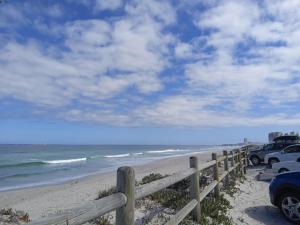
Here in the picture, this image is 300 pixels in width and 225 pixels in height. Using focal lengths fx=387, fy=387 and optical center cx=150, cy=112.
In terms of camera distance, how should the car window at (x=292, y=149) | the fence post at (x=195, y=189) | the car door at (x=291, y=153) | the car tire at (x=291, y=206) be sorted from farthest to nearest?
1. the car window at (x=292, y=149)
2. the car door at (x=291, y=153)
3. the car tire at (x=291, y=206)
4. the fence post at (x=195, y=189)

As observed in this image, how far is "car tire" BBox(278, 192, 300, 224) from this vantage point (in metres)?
8.21

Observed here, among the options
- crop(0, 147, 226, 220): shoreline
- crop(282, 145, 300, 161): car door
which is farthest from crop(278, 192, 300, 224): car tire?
crop(282, 145, 300, 161): car door

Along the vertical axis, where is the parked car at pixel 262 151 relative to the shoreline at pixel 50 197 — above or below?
above

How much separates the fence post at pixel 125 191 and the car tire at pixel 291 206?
5533 mm

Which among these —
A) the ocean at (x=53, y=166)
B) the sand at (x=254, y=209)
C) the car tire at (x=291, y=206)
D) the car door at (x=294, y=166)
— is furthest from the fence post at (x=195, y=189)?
the ocean at (x=53, y=166)

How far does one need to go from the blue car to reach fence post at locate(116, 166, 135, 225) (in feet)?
18.0

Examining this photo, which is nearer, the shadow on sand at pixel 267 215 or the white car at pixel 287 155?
the shadow on sand at pixel 267 215

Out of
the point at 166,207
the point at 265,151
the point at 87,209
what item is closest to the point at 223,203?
the point at 166,207

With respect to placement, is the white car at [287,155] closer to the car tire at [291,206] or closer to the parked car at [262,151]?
the parked car at [262,151]

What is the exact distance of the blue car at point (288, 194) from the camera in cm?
822

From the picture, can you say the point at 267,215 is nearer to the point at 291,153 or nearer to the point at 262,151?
the point at 291,153

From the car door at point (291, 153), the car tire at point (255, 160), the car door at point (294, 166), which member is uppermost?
the car door at point (291, 153)

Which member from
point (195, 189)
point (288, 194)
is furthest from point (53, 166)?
point (195, 189)

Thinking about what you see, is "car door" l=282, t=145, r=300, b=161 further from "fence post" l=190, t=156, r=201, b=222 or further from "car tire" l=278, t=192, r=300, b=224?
"fence post" l=190, t=156, r=201, b=222
